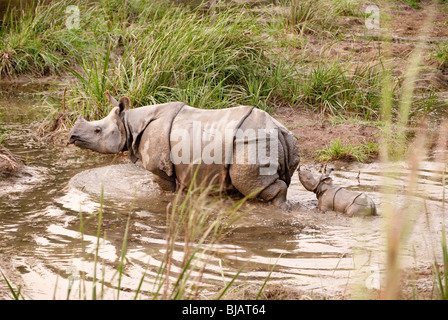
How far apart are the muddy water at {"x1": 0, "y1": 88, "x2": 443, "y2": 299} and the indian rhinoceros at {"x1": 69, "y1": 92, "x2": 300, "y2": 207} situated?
402 millimetres

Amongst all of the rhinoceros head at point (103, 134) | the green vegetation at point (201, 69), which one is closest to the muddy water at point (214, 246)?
the rhinoceros head at point (103, 134)

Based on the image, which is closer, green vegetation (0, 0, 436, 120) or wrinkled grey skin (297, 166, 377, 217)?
wrinkled grey skin (297, 166, 377, 217)

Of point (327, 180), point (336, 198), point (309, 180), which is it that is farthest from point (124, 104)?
point (336, 198)

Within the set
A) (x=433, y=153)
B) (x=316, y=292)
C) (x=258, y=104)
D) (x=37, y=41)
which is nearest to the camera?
(x=316, y=292)

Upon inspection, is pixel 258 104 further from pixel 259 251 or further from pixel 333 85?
pixel 259 251

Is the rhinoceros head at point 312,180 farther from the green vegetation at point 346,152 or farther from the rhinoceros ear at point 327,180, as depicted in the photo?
the green vegetation at point 346,152

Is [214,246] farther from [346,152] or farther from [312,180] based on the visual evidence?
[346,152]

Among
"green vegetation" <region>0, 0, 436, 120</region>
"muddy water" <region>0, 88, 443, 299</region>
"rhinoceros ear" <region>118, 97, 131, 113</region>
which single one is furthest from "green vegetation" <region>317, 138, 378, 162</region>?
"rhinoceros ear" <region>118, 97, 131, 113</region>

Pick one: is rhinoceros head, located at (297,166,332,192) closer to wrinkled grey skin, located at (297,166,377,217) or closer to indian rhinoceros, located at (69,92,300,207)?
wrinkled grey skin, located at (297,166,377,217)

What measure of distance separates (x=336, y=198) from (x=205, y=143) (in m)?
1.41

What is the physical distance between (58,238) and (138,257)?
0.93m

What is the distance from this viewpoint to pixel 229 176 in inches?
246

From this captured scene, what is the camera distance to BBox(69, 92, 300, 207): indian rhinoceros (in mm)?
6109
